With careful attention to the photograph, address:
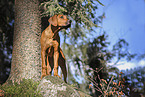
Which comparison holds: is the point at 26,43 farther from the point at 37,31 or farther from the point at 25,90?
the point at 25,90

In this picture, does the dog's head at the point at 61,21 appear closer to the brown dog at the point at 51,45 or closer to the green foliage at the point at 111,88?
the brown dog at the point at 51,45

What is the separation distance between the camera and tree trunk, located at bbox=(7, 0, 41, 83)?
5.42 meters

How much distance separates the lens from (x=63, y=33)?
26.5 feet

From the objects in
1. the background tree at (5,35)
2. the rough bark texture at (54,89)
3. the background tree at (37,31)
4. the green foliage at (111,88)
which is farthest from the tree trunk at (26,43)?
the background tree at (5,35)

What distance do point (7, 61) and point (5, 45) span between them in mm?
1051

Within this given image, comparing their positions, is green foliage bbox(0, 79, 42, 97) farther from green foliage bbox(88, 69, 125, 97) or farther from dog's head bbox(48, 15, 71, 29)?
green foliage bbox(88, 69, 125, 97)

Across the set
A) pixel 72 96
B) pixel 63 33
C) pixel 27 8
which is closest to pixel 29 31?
pixel 27 8

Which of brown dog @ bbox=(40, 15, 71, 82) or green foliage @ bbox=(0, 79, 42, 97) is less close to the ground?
brown dog @ bbox=(40, 15, 71, 82)

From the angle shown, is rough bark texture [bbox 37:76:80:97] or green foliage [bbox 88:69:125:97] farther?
green foliage [bbox 88:69:125:97]

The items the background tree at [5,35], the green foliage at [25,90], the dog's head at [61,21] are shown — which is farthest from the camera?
the background tree at [5,35]

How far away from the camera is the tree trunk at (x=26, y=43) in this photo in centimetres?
542

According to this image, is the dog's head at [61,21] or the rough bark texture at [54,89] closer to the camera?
the rough bark texture at [54,89]

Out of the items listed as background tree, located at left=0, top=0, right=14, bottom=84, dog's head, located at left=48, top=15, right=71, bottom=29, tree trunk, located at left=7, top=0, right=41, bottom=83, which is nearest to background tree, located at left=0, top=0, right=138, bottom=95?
tree trunk, located at left=7, top=0, right=41, bottom=83

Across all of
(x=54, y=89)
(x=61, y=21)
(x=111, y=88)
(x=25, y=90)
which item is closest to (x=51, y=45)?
(x=61, y=21)
